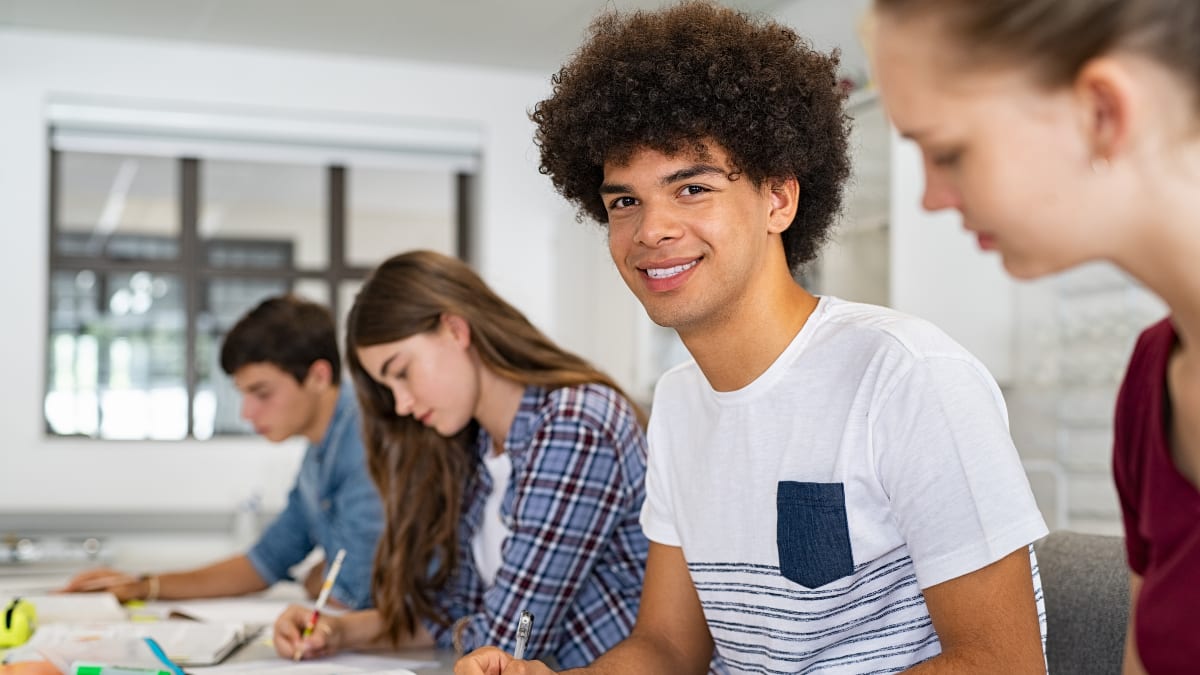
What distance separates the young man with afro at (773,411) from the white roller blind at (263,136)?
3.80 meters

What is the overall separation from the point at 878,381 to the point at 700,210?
284 mm

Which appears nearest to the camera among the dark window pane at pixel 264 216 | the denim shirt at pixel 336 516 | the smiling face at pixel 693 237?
the smiling face at pixel 693 237

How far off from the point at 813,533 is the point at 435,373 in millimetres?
951

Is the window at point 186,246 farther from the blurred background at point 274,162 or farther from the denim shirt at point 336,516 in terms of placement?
the denim shirt at point 336,516

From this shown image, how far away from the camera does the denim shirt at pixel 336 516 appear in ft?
8.41

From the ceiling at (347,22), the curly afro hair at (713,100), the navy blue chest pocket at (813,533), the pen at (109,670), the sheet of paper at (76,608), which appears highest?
the ceiling at (347,22)

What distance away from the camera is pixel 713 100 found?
1.39 m

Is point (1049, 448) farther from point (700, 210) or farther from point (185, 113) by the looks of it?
point (185, 113)

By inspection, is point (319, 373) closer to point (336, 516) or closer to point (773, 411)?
point (336, 516)

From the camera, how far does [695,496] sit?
4.71ft

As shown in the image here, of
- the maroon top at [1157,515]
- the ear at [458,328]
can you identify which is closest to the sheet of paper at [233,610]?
the ear at [458,328]

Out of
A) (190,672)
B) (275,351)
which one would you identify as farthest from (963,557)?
(275,351)

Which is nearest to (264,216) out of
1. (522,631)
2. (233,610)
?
(233,610)

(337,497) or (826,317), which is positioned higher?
(826,317)
